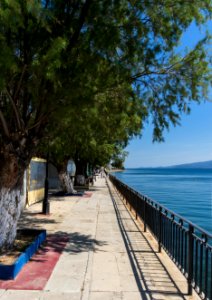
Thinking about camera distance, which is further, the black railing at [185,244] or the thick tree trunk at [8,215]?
the thick tree trunk at [8,215]

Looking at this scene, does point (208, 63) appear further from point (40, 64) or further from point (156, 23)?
point (40, 64)

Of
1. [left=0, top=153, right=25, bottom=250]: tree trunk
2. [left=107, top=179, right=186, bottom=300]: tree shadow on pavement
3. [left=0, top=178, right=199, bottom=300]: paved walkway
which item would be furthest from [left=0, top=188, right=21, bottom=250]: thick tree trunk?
[left=107, top=179, right=186, bottom=300]: tree shadow on pavement

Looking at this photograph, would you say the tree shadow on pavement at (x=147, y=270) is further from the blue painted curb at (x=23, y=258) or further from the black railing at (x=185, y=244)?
the blue painted curb at (x=23, y=258)

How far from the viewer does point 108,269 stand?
697cm

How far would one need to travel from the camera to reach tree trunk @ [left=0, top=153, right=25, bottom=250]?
737 centimetres

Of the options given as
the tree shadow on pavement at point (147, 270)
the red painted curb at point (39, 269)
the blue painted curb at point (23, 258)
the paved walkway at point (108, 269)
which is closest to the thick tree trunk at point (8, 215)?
the blue painted curb at point (23, 258)

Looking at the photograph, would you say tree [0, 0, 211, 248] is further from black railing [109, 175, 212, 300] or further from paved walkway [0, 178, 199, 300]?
black railing [109, 175, 212, 300]

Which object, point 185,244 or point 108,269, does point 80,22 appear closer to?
point 185,244

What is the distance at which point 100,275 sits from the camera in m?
6.58

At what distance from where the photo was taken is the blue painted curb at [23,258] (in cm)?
616

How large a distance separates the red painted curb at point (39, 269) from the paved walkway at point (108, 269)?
0.14m

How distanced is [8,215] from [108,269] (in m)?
2.26

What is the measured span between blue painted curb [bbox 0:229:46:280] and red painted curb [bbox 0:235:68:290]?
86 millimetres

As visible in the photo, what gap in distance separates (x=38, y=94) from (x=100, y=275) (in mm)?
3574
